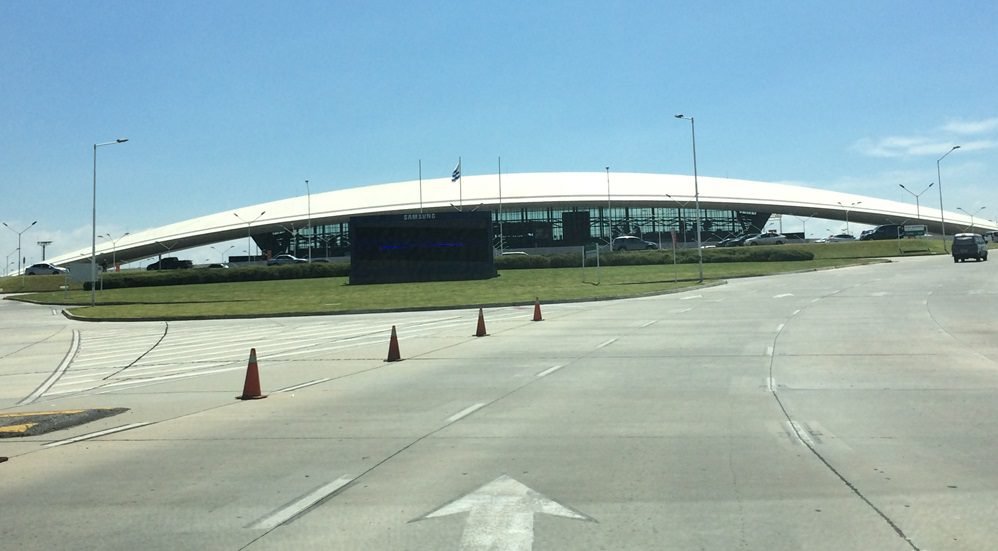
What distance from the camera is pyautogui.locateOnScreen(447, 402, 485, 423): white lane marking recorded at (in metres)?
10.1

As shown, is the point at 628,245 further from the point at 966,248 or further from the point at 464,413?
the point at 464,413

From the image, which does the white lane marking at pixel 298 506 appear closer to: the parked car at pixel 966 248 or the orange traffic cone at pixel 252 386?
the orange traffic cone at pixel 252 386

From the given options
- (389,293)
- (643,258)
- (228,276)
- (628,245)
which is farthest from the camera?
(628,245)

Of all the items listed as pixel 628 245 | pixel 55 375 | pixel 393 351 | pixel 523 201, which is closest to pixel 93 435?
pixel 393 351

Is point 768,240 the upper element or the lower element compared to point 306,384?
upper

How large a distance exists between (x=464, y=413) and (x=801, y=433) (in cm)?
419


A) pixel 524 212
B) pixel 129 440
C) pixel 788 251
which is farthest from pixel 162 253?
pixel 129 440

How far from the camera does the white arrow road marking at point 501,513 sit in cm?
535

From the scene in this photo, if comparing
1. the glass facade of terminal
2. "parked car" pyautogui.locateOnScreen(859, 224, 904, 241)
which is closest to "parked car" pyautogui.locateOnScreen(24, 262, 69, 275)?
the glass facade of terminal

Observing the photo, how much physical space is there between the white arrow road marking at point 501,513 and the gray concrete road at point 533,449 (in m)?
0.03

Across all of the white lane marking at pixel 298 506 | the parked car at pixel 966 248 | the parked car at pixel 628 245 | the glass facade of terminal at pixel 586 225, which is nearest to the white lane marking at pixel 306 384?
the white lane marking at pixel 298 506

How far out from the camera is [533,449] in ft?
26.9

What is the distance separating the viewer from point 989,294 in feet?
107

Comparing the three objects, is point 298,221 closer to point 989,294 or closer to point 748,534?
point 989,294
